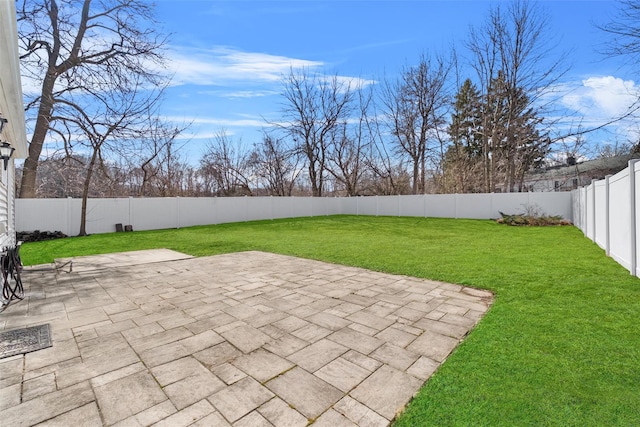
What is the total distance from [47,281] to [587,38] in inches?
519

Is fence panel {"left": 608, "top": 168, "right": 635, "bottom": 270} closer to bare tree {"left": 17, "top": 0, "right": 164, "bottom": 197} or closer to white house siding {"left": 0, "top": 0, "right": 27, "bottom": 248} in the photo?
white house siding {"left": 0, "top": 0, "right": 27, "bottom": 248}

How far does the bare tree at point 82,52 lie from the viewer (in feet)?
24.8

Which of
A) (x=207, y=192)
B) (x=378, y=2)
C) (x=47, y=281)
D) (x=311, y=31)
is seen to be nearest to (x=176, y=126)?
(x=207, y=192)

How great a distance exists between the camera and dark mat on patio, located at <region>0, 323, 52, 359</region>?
2.25 metres

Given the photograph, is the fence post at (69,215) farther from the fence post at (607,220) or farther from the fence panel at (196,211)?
the fence post at (607,220)

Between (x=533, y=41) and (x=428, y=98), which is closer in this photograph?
(x=533, y=41)

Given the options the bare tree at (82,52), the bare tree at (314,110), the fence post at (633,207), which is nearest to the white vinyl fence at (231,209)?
the bare tree at (82,52)

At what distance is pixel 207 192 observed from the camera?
2067 centimetres

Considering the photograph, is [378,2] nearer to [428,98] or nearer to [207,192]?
[428,98]

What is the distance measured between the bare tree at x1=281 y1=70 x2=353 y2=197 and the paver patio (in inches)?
709

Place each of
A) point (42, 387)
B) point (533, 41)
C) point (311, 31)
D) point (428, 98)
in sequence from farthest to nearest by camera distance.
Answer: point (428, 98)
point (533, 41)
point (311, 31)
point (42, 387)

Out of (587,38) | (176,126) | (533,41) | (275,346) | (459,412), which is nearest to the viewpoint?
(459,412)

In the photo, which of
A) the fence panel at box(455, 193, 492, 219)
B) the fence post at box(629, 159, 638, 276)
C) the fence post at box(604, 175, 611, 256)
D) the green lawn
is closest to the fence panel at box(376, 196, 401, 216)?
the fence panel at box(455, 193, 492, 219)

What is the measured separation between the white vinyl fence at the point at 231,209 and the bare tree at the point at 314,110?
15.7ft
